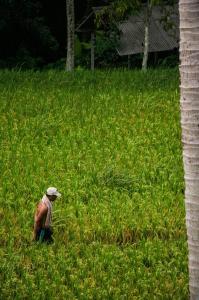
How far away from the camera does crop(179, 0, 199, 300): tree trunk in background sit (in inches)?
281

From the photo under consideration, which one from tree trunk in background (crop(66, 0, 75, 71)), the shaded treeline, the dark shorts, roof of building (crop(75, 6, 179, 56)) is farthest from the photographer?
roof of building (crop(75, 6, 179, 56))

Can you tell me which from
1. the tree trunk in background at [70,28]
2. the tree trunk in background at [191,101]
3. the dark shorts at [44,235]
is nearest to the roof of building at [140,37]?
the tree trunk in background at [70,28]

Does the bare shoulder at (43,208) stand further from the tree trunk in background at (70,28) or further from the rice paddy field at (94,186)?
the tree trunk in background at (70,28)

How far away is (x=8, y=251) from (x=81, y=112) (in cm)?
1262

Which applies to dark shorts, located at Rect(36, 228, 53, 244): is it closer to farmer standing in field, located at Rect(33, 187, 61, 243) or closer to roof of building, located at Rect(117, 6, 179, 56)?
farmer standing in field, located at Rect(33, 187, 61, 243)

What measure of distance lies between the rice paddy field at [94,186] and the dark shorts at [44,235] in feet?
0.41

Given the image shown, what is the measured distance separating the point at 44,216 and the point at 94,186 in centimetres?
463

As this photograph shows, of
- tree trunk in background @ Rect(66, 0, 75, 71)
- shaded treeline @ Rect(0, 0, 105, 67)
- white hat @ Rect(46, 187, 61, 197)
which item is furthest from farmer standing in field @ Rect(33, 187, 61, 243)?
shaded treeline @ Rect(0, 0, 105, 67)

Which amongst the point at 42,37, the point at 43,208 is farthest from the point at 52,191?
the point at 42,37

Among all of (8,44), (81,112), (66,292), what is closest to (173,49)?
(8,44)

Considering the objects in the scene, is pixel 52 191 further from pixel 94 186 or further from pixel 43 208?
pixel 94 186

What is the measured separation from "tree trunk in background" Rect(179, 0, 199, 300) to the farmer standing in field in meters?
4.39

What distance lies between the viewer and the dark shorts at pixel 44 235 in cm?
→ 1202

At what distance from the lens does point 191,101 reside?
7215 millimetres
